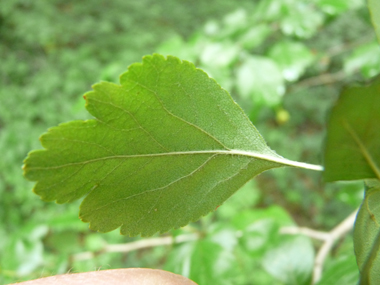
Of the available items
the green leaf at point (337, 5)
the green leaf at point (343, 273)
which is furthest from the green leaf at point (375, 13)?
the green leaf at point (337, 5)

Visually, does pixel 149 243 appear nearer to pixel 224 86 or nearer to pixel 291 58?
pixel 224 86

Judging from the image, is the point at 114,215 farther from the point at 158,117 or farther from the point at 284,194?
the point at 284,194

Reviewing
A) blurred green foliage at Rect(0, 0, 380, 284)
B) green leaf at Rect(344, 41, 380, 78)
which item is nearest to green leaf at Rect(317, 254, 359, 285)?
blurred green foliage at Rect(0, 0, 380, 284)

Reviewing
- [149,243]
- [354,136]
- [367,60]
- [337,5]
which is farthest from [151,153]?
[337,5]

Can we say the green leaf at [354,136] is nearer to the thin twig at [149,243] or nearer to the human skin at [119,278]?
the human skin at [119,278]

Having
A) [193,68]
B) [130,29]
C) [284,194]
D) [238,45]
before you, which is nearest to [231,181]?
[193,68]

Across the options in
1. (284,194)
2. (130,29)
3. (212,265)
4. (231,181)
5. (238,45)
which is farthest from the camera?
(130,29)
